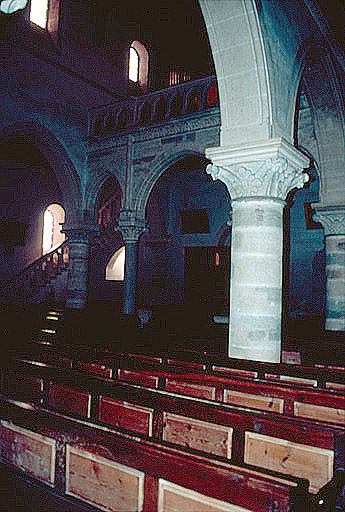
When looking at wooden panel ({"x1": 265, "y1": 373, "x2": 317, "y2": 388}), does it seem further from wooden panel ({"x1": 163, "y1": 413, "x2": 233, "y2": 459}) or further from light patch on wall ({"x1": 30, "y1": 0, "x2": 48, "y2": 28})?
light patch on wall ({"x1": 30, "y1": 0, "x2": 48, "y2": 28})

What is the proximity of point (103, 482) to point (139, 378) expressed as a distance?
1.97 meters

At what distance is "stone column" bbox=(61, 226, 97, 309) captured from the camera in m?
12.5

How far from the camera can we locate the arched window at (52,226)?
1725 centimetres

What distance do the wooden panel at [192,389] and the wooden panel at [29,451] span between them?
1476mm

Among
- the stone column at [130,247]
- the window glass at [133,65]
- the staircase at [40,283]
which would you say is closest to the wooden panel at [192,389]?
the stone column at [130,247]

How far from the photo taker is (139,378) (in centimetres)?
414

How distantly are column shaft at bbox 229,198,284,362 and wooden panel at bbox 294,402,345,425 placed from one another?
5.78 feet

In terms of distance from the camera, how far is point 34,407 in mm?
2600

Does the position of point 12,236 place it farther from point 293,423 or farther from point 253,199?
point 293,423

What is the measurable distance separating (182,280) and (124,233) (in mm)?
5142

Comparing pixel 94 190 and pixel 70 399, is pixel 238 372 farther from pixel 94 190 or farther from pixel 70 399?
pixel 94 190

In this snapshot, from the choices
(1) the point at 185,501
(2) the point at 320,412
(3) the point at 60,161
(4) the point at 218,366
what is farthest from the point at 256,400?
(3) the point at 60,161

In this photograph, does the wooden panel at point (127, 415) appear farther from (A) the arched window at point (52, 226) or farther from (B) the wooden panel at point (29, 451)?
(A) the arched window at point (52, 226)

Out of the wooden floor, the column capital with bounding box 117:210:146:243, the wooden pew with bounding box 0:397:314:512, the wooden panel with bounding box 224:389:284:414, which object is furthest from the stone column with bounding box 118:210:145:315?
the wooden floor
